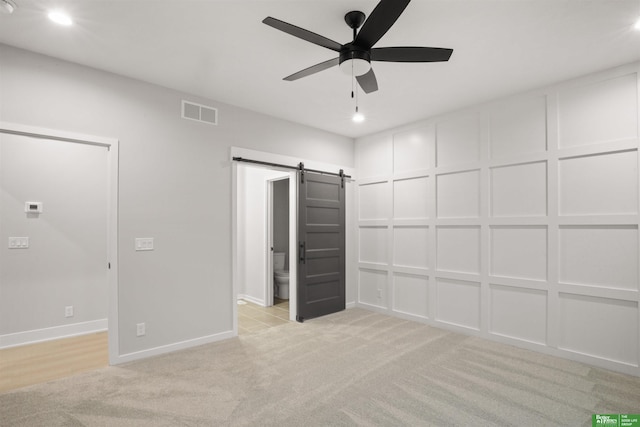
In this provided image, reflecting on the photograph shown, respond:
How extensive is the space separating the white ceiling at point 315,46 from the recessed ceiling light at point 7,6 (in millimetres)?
40

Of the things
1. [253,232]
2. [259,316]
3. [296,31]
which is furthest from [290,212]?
[296,31]

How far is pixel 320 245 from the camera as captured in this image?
4867mm

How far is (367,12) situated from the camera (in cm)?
226

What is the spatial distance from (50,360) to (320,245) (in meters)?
3.29

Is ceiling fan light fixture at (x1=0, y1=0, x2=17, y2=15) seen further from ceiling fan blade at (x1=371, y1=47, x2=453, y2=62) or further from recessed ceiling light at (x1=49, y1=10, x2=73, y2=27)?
ceiling fan blade at (x1=371, y1=47, x2=453, y2=62)

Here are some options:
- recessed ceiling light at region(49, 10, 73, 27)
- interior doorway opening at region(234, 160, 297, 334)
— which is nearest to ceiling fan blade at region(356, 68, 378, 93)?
recessed ceiling light at region(49, 10, 73, 27)

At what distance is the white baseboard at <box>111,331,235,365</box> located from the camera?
320 cm

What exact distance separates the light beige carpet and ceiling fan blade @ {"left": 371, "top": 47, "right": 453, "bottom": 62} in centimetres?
246

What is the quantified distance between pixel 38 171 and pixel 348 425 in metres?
4.33

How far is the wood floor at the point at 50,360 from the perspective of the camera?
2.91 m

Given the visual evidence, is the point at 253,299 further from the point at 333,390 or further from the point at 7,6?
the point at 7,6

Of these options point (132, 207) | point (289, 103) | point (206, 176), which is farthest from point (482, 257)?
point (132, 207)

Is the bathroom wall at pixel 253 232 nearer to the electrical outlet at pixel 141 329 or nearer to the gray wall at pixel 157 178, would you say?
the gray wall at pixel 157 178

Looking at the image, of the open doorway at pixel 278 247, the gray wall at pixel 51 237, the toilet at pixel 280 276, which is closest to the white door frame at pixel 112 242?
the gray wall at pixel 51 237
